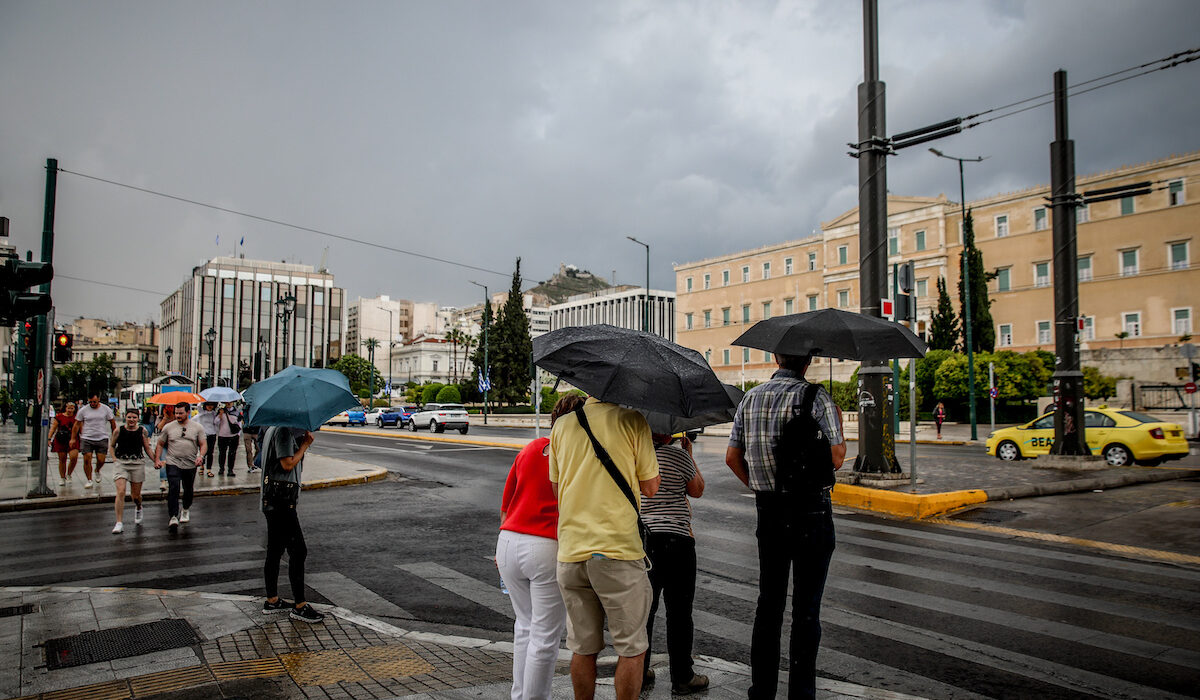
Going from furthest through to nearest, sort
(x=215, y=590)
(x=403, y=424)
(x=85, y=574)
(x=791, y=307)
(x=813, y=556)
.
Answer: (x=791, y=307)
(x=403, y=424)
(x=85, y=574)
(x=215, y=590)
(x=813, y=556)

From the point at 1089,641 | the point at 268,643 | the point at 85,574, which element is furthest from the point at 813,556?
the point at 85,574

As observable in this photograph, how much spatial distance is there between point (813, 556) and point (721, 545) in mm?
5274

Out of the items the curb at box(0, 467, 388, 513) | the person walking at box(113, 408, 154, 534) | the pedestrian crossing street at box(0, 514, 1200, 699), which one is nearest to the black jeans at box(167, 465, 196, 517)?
the person walking at box(113, 408, 154, 534)

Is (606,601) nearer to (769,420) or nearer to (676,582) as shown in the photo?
(676,582)

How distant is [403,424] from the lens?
5159 centimetres

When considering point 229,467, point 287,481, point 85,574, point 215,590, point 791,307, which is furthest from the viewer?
point 791,307

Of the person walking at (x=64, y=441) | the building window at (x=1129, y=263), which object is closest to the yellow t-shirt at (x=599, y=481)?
the person walking at (x=64, y=441)

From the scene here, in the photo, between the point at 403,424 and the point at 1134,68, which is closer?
the point at 1134,68

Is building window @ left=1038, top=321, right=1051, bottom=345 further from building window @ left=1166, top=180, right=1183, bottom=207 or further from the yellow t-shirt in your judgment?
the yellow t-shirt

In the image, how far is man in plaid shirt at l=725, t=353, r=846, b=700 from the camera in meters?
3.93

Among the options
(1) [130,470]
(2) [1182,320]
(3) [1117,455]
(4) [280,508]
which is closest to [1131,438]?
(3) [1117,455]

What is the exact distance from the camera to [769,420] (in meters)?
4.09

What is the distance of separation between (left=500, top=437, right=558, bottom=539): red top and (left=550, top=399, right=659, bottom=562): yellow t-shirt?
0.15 metres

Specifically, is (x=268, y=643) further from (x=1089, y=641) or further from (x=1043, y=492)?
(x=1043, y=492)
